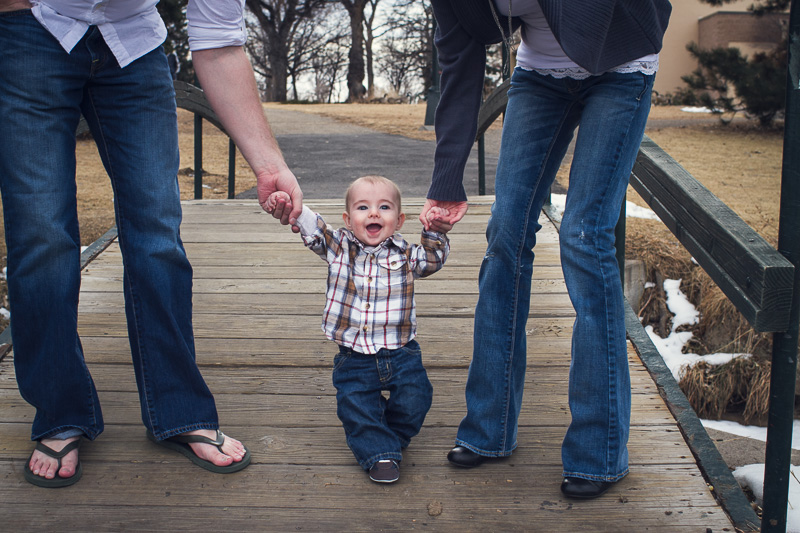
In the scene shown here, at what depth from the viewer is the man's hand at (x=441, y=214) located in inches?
93.7

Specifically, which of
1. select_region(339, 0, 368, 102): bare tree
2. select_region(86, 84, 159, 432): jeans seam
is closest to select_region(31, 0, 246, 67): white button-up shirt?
select_region(86, 84, 159, 432): jeans seam

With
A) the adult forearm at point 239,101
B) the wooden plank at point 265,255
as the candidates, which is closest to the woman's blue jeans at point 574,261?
the adult forearm at point 239,101

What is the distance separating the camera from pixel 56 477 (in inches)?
88.9

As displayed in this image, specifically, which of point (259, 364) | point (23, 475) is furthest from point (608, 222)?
point (23, 475)

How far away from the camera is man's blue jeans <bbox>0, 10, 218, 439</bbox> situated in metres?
2.05

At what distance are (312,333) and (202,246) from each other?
58.4 inches

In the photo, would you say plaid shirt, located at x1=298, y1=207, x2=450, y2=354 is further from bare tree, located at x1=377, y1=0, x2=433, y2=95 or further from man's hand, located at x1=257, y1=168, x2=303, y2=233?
bare tree, located at x1=377, y1=0, x2=433, y2=95

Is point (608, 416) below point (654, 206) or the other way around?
below

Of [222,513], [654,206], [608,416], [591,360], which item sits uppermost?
[654,206]

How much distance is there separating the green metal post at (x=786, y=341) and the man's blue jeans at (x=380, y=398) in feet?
3.23

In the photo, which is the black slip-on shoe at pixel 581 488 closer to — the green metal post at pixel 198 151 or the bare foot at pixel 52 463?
the bare foot at pixel 52 463

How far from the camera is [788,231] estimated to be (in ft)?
6.23

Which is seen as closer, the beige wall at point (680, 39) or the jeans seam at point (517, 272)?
the jeans seam at point (517, 272)

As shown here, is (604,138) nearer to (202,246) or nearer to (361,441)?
(361,441)
